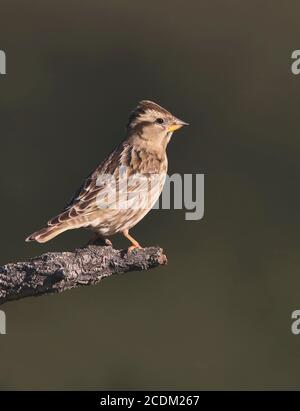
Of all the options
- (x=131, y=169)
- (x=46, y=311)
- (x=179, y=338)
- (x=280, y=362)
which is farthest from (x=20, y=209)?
(x=131, y=169)

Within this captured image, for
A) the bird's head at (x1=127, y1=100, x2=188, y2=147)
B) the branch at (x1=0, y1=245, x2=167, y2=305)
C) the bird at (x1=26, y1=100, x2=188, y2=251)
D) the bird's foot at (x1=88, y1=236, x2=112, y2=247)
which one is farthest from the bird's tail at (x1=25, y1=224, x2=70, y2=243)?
the bird's head at (x1=127, y1=100, x2=188, y2=147)

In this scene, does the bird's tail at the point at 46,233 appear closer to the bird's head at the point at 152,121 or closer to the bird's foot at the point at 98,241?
the bird's foot at the point at 98,241

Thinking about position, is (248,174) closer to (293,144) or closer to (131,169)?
(293,144)

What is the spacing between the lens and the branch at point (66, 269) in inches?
186

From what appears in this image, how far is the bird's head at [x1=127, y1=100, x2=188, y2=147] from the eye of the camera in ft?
21.8

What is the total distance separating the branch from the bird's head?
1783 millimetres

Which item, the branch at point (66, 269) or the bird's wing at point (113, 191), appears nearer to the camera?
the branch at point (66, 269)

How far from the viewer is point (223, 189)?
1164cm

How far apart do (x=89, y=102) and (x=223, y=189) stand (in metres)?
1.30

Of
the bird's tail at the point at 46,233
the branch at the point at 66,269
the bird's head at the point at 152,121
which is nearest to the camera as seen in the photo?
the branch at the point at 66,269

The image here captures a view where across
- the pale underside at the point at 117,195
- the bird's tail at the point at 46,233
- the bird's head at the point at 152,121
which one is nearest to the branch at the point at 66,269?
the bird's tail at the point at 46,233

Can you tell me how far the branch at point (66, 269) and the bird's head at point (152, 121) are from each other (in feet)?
5.85

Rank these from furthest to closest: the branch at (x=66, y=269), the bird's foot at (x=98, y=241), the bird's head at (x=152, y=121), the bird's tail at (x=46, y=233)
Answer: the bird's head at (x=152, y=121)
the bird's foot at (x=98, y=241)
the bird's tail at (x=46, y=233)
the branch at (x=66, y=269)

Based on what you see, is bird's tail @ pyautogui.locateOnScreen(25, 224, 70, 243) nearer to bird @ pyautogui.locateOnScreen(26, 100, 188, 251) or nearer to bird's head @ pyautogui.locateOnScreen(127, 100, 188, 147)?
bird @ pyautogui.locateOnScreen(26, 100, 188, 251)
